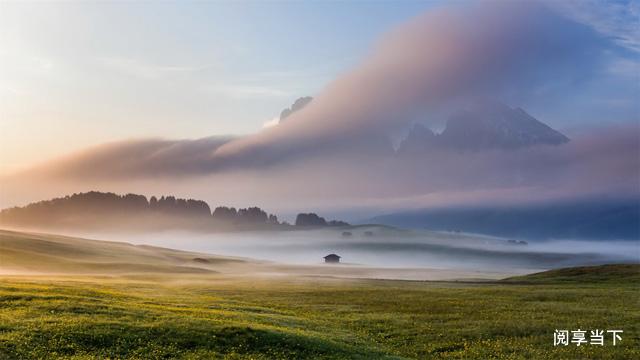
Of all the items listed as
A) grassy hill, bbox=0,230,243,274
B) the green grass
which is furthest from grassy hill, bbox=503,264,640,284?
grassy hill, bbox=0,230,243,274

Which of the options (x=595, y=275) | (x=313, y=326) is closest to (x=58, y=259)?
(x=313, y=326)

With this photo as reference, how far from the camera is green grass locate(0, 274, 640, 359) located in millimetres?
41000

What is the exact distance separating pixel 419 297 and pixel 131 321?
4301cm

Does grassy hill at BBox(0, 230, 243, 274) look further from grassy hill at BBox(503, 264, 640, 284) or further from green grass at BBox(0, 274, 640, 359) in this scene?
grassy hill at BBox(503, 264, 640, 284)

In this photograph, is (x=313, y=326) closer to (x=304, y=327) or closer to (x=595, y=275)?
(x=304, y=327)

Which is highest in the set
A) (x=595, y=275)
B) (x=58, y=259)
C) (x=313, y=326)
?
(x=595, y=275)

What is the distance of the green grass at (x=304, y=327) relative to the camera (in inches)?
1614

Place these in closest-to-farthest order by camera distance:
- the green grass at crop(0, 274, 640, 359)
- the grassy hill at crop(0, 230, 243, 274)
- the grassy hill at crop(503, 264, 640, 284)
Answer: the green grass at crop(0, 274, 640, 359) → the grassy hill at crop(503, 264, 640, 284) → the grassy hill at crop(0, 230, 243, 274)

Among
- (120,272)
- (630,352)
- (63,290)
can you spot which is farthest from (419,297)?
(120,272)

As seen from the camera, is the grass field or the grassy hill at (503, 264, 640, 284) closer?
the grass field

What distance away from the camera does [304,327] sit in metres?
52.6

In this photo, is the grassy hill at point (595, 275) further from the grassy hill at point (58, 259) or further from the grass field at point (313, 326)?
the grassy hill at point (58, 259)

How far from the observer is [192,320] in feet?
157

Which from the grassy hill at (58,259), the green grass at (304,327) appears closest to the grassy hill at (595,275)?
the green grass at (304,327)
